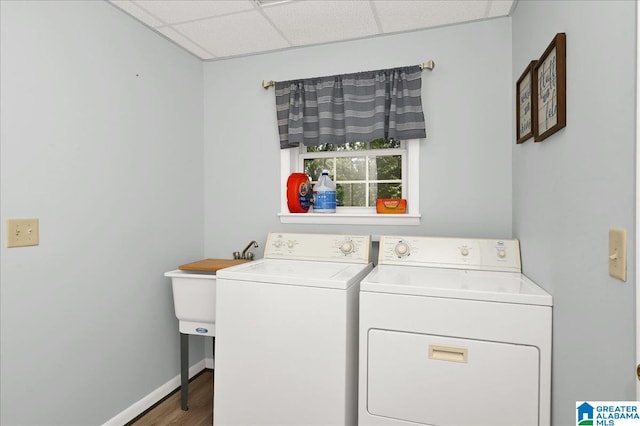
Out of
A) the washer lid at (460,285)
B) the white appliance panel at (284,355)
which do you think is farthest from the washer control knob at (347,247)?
the white appliance panel at (284,355)

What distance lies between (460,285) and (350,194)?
1194mm

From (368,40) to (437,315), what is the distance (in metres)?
1.82

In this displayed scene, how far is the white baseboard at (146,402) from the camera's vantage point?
2.02 meters

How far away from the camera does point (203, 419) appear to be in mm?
2137

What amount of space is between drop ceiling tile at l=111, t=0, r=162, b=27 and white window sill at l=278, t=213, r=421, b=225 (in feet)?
4.70

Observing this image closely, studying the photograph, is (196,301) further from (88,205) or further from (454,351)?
(454,351)

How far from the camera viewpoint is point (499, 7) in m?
2.02

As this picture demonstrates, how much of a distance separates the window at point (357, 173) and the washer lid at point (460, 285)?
58cm

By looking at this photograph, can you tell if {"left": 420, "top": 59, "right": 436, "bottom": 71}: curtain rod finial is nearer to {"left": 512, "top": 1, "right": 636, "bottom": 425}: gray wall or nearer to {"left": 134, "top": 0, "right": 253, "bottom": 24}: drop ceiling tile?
{"left": 512, "top": 1, "right": 636, "bottom": 425}: gray wall

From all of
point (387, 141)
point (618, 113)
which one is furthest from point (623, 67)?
point (387, 141)

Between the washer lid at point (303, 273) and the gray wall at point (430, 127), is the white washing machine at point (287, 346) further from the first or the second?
the gray wall at point (430, 127)

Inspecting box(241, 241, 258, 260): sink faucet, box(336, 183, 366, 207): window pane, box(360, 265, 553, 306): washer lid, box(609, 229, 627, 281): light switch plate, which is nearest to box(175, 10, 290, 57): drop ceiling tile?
box(336, 183, 366, 207): window pane

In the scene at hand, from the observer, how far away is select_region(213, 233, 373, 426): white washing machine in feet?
5.32

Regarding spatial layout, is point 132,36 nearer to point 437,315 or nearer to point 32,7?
point 32,7
